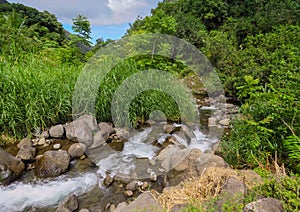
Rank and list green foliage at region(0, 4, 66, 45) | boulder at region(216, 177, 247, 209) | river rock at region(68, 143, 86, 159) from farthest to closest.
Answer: green foliage at region(0, 4, 66, 45), river rock at region(68, 143, 86, 159), boulder at region(216, 177, 247, 209)

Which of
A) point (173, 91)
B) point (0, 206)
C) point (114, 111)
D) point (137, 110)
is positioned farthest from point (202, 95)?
point (0, 206)

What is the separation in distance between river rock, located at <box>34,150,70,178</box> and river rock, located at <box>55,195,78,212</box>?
23.3 inches

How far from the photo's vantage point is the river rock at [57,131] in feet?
11.6

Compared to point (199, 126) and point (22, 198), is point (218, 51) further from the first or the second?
point (22, 198)

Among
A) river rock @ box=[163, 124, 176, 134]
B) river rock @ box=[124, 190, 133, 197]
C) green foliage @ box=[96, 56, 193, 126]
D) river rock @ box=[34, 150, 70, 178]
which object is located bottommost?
river rock @ box=[124, 190, 133, 197]

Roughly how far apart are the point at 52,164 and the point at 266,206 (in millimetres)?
2623

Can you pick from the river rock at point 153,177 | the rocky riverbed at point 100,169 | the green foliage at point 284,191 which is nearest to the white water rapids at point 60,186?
the rocky riverbed at point 100,169

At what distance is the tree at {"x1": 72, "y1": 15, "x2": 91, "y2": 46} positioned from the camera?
23.5 ft

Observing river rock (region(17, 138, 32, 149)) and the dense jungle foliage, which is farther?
river rock (region(17, 138, 32, 149))

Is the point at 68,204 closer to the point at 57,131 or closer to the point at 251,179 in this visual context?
the point at 57,131

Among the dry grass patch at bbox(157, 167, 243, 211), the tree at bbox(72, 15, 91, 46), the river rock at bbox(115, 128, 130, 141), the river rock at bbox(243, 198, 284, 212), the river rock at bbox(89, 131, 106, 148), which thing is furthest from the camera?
the tree at bbox(72, 15, 91, 46)

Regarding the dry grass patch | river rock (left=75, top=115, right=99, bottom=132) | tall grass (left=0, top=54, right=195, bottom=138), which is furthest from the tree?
the dry grass patch

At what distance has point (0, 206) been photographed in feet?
7.31

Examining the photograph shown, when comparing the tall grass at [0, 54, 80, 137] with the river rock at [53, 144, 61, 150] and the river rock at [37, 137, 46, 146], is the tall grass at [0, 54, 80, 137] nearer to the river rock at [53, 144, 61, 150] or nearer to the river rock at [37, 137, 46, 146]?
the river rock at [37, 137, 46, 146]
